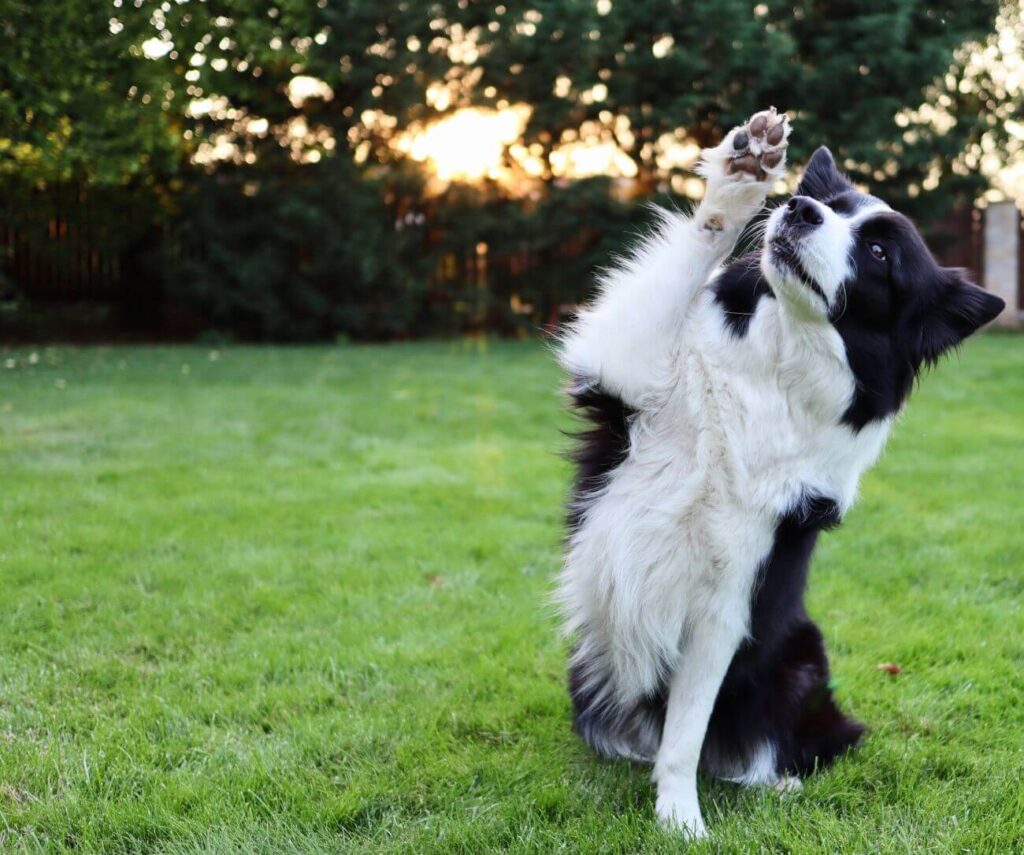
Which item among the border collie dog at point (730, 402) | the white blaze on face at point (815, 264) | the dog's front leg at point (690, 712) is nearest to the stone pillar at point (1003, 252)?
the border collie dog at point (730, 402)

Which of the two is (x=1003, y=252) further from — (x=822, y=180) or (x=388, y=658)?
(x=388, y=658)

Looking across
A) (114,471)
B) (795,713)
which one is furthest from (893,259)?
(114,471)

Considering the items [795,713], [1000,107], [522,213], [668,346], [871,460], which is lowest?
[795,713]

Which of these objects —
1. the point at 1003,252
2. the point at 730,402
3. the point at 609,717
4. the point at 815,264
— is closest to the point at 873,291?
the point at 815,264

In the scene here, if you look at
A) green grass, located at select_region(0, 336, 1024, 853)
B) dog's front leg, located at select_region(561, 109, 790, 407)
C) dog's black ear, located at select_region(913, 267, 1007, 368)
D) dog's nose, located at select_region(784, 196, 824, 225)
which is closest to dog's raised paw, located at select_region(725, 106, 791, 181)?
dog's front leg, located at select_region(561, 109, 790, 407)

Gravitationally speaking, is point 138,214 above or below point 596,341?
above

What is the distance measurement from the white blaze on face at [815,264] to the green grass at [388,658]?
1.35 m

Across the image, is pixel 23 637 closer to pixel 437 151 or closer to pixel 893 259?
pixel 893 259

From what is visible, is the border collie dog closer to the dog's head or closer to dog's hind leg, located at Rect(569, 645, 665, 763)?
the dog's head

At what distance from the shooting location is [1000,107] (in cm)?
1778

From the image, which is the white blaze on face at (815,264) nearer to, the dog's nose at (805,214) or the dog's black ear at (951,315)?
the dog's nose at (805,214)

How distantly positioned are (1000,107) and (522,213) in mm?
9861

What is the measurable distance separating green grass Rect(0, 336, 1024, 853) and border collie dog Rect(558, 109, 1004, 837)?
1.55ft

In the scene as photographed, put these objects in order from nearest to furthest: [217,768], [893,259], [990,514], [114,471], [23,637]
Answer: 1. [893,259]
2. [217,768]
3. [23,637]
4. [990,514]
5. [114,471]
